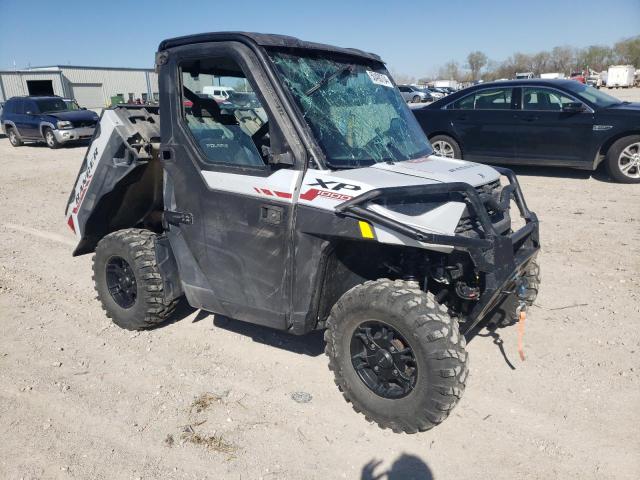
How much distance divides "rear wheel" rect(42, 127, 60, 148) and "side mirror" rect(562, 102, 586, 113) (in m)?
15.9

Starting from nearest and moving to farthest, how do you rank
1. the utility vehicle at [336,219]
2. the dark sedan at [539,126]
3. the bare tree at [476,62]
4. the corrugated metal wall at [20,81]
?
1. the utility vehicle at [336,219]
2. the dark sedan at [539,126]
3. the corrugated metal wall at [20,81]
4. the bare tree at [476,62]

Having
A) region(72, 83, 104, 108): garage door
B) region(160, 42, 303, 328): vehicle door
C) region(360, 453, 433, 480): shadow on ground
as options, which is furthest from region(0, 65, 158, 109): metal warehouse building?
region(360, 453, 433, 480): shadow on ground

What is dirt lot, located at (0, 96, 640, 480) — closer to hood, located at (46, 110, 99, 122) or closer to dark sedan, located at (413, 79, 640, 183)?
dark sedan, located at (413, 79, 640, 183)

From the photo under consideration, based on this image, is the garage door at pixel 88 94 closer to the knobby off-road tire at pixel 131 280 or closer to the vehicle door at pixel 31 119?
the vehicle door at pixel 31 119

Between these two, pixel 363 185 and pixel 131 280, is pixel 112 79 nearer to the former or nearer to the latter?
pixel 131 280

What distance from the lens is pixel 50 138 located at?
18.1m

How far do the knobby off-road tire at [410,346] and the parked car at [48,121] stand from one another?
56.2 ft

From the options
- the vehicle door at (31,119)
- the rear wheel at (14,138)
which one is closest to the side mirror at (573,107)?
the vehicle door at (31,119)

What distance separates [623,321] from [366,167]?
2786mm

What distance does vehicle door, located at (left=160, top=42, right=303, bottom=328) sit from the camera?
3234 mm

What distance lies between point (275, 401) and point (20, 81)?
44853 mm

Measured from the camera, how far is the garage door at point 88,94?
1857 inches

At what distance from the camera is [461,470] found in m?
2.88

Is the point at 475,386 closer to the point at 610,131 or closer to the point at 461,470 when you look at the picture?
the point at 461,470
